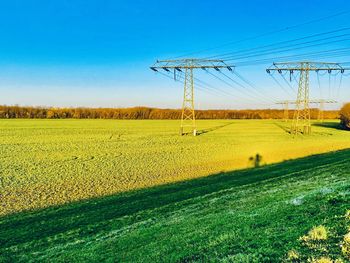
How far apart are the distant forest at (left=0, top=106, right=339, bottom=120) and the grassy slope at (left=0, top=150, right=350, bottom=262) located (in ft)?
366

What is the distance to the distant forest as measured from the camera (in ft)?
381

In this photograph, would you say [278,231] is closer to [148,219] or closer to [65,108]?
[148,219]

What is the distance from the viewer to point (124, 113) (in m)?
130

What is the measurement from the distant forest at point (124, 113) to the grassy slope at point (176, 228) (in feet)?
366

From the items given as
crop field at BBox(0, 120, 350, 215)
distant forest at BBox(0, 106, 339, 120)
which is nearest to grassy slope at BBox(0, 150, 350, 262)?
crop field at BBox(0, 120, 350, 215)

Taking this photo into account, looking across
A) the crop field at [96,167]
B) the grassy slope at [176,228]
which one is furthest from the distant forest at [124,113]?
the grassy slope at [176,228]

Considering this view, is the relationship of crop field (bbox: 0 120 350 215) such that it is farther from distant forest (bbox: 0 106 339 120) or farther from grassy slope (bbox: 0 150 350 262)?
distant forest (bbox: 0 106 339 120)

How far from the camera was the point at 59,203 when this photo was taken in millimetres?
16469

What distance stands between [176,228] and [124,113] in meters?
123

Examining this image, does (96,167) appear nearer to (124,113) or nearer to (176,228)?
(176,228)

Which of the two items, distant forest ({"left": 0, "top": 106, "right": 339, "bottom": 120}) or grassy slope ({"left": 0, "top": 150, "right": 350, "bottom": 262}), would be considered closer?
grassy slope ({"left": 0, "top": 150, "right": 350, "bottom": 262})

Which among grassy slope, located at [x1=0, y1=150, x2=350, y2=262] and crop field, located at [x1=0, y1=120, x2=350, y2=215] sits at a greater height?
grassy slope, located at [x1=0, y1=150, x2=350, y2=262]

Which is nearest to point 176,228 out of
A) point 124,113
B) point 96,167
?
point 96,167

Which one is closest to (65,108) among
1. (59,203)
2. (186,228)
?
(59,203)
